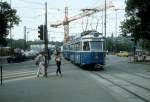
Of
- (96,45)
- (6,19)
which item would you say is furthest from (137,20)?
(96,45)

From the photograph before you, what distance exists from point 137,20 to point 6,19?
67.6ft

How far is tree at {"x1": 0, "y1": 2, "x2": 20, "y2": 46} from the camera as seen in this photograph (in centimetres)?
6303

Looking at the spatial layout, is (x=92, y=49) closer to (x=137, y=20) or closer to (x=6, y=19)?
(x=137, y=20)

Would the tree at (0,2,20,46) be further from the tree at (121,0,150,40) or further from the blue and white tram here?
the blue and white tram

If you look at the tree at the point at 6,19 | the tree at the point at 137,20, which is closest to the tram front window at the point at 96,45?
the tree at the point at 137,20

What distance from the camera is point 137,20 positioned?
5900 cm

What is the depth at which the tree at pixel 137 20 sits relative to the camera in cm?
5366

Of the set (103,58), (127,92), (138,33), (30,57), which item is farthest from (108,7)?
(127,92)

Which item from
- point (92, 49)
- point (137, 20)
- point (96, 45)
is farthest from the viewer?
point (137, 20)

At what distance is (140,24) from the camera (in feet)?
187

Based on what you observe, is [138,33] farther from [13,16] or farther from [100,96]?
[100,96]

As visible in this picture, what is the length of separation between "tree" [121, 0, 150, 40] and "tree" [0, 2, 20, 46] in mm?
17775

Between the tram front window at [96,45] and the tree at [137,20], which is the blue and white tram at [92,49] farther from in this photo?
the tree at [137,20]

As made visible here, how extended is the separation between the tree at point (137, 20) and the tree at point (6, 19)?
17775 millimetres
